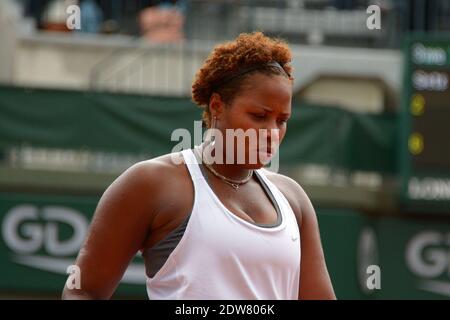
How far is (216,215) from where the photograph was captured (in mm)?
3205

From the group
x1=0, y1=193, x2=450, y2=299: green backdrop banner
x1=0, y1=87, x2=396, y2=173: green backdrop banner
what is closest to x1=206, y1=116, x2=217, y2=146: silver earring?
x1=0, y1=193, x2=450, y2=299: green backdrop banner

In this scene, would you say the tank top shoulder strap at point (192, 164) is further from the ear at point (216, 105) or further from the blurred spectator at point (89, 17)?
the blurred spectator at point (89, 17)

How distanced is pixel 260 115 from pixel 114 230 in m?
0.53

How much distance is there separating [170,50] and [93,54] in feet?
3.12

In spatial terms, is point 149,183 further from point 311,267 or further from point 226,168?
point 311,267

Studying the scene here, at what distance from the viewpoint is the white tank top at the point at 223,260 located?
3.16m

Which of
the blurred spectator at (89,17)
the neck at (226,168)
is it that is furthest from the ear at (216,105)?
the blurred spectator at (89,17)

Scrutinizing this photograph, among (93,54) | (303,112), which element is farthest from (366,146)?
(93,54)

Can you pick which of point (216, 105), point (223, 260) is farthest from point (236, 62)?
point (223, 260)

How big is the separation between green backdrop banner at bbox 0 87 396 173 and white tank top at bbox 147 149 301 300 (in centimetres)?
789

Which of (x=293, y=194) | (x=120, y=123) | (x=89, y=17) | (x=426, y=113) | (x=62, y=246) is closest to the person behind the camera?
(x=293, y=194)

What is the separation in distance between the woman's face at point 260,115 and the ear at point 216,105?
6cm

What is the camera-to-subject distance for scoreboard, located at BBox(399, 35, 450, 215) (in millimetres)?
10773

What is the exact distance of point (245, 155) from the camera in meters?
3.33
